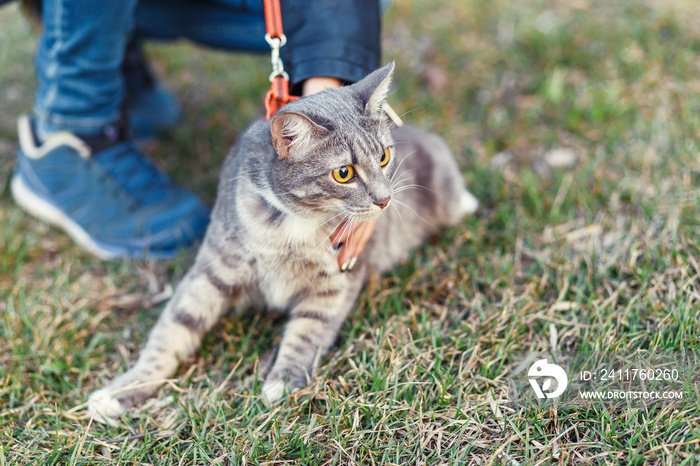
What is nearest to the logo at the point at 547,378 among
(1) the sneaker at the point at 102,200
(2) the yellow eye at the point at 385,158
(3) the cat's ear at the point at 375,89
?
(2) the yellow eye at the point at 385,158

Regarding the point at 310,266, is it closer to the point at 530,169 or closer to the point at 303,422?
the point at 303,422

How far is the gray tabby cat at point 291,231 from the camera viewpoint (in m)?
2.02

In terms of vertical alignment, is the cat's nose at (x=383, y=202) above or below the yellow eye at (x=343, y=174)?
below

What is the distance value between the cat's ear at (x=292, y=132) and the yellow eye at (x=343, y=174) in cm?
14

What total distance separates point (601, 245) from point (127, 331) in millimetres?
2383

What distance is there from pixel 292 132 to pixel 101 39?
151 centimetres

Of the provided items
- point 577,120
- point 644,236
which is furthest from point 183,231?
point 577,120

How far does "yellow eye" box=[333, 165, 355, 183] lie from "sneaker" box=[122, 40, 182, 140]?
239cm

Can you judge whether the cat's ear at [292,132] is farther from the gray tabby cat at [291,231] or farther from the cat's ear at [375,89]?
the cat's ear at [375,89]

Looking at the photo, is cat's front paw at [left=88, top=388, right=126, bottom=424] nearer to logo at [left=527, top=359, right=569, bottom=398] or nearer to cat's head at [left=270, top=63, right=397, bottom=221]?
cat's head at [left=270, top=63, right=397, bottom=221]

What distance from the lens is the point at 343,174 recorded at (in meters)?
2.04

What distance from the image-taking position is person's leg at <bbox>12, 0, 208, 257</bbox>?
288 centimetres

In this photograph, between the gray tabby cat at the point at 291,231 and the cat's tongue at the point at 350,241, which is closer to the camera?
the gray tabby cat at the point at 291,231

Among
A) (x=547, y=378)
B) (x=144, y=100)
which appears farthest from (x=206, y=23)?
(x=547, y=378)
